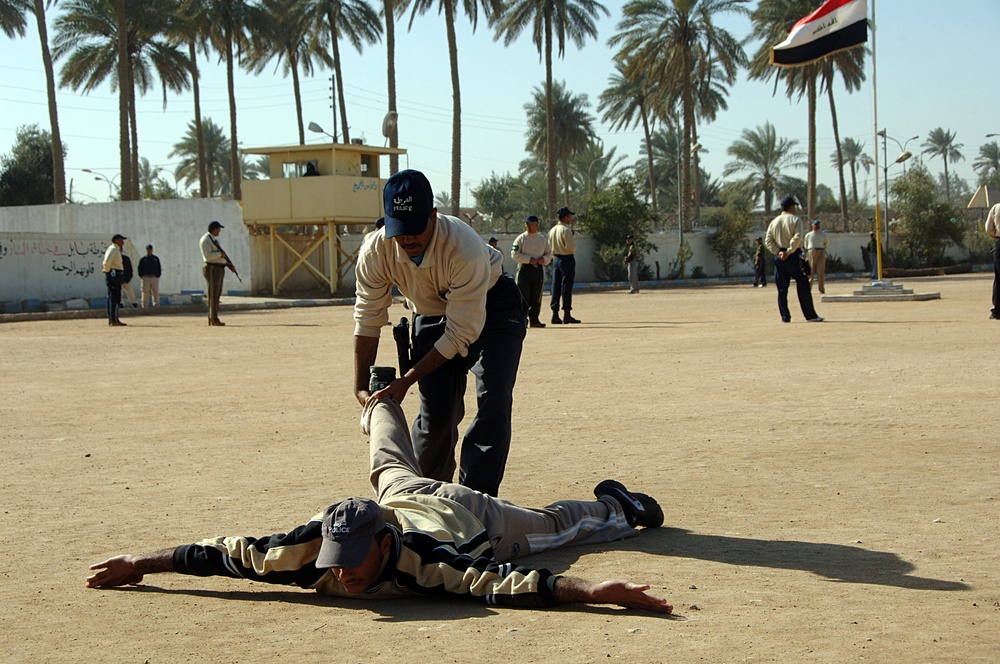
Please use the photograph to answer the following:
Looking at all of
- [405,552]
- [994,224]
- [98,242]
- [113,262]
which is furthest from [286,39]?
[405,552]

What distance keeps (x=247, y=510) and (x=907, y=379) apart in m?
6.83

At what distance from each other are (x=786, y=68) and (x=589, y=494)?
2172 inches

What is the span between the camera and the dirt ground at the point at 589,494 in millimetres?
3764

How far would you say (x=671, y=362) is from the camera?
1284 cm

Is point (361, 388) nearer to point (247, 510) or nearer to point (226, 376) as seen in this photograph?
point (247, 510)

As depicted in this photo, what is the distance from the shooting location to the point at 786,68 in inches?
2263

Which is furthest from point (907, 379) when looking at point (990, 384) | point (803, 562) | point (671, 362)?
point (803, 562)

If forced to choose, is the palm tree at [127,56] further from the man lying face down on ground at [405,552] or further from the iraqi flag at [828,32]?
the man lying face down on ground at [405,552]

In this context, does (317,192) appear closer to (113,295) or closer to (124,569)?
(113,295)

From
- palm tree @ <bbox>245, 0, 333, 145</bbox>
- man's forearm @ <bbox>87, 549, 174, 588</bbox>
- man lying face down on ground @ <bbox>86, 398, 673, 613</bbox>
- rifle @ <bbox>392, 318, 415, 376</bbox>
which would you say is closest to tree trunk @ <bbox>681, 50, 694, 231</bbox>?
palm tree @ <bbox>245, 0, 333, 145</bbox>

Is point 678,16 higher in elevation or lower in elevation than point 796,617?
higher

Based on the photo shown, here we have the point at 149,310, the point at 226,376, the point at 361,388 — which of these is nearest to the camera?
the point at 361,388

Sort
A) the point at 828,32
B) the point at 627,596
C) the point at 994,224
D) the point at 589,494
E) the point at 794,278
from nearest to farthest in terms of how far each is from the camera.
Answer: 1. the point at 627,596
2. the point at 589,494
3. the point at 994,224
4. the point at 794,278
5. the point at 828,32

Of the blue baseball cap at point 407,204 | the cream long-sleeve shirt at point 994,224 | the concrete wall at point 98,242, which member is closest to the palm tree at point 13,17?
the concrete wall at point 98,242
